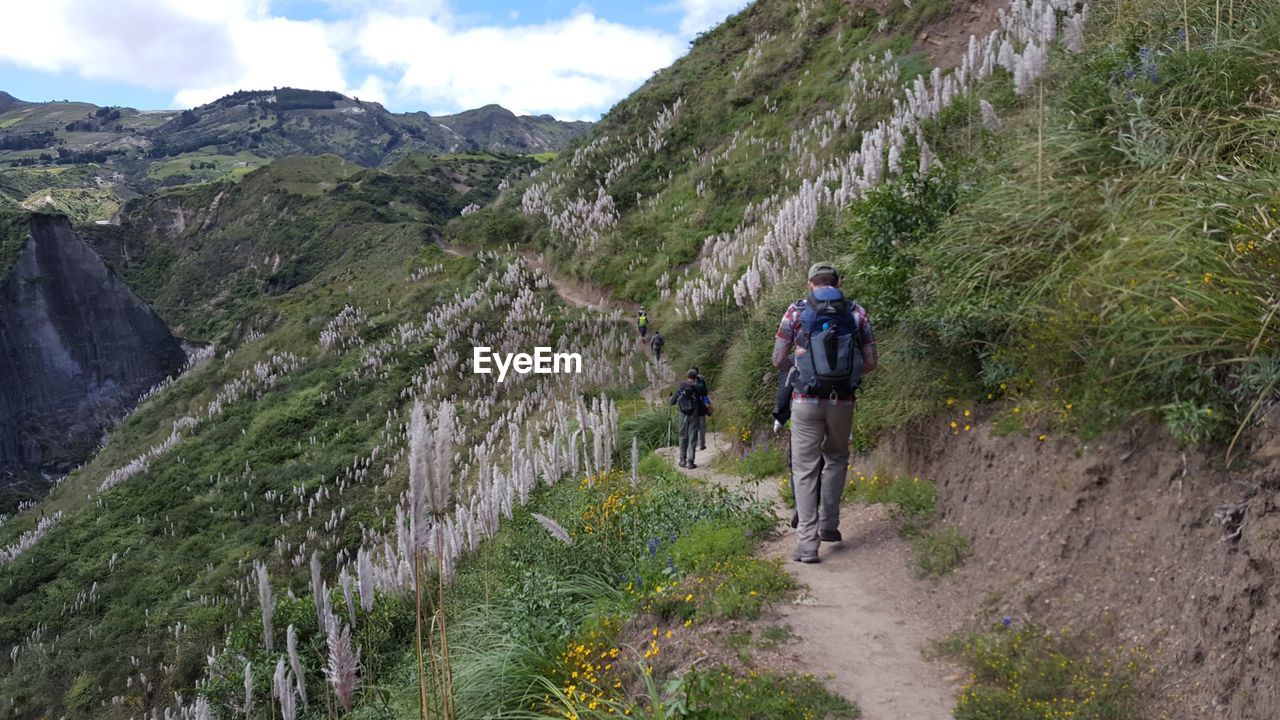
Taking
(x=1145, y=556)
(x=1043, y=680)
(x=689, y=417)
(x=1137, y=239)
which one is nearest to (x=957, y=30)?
(x=689, y=417)

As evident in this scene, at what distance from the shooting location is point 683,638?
167 inches

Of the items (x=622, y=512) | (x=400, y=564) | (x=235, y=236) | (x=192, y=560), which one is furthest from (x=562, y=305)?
(x=235, y=236)

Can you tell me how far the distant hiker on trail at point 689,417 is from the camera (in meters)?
10.4

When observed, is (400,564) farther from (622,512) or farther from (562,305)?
(562,305)

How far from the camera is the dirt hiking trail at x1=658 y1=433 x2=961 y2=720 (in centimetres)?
370

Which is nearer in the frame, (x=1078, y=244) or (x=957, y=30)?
(x=1078, y=244)

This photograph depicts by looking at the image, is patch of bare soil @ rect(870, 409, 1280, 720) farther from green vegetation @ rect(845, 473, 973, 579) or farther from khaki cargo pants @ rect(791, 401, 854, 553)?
khaki cargo pants @ rect(791, 401, 854, 553)

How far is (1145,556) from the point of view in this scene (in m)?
3.68

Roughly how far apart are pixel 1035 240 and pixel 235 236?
90.6 m

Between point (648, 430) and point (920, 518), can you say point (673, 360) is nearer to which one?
point (648, 430)
